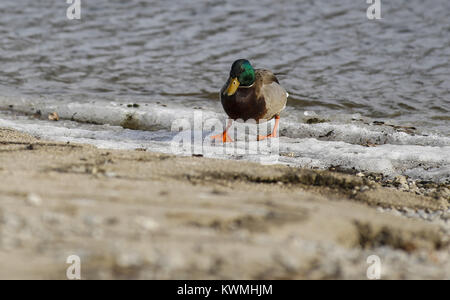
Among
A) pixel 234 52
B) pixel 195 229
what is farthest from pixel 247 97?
pixel 195 229

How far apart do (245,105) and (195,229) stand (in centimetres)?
349

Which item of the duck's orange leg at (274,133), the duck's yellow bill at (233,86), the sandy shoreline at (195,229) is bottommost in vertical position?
the duck's orange leg at (274,133)

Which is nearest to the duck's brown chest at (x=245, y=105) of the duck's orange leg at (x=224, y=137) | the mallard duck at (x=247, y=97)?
the mallard duck at (x=247, y=97)

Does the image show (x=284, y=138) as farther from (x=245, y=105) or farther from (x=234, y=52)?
(x=234, y=52)

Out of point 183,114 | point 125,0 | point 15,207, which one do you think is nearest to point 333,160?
point 183,114

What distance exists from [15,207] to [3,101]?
4925mm

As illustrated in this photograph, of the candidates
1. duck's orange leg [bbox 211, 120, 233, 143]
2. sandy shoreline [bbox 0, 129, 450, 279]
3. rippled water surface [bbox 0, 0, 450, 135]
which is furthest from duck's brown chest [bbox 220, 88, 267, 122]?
sandy shoreline [bbox 0, 129, 450, 279]

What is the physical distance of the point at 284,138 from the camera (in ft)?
20.0

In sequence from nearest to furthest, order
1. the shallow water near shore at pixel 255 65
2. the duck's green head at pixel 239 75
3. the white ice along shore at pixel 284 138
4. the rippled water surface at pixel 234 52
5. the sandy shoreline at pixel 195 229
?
1. the sandy shoreline at pixel 195 229
2. the white ice along shore at pixel 284 138
3. the shallow water near shore at pixel 255 65
4. the duck's green head at pixel 239 75
5. the rippled water surface at pixel 234 52

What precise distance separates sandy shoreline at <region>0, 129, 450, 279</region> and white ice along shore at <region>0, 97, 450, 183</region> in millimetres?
1583

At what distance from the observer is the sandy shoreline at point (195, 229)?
2.48m

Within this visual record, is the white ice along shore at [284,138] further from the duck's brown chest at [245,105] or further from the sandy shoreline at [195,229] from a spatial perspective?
the sandy shoreline at [195,229]

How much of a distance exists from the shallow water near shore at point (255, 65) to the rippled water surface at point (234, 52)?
2cm
